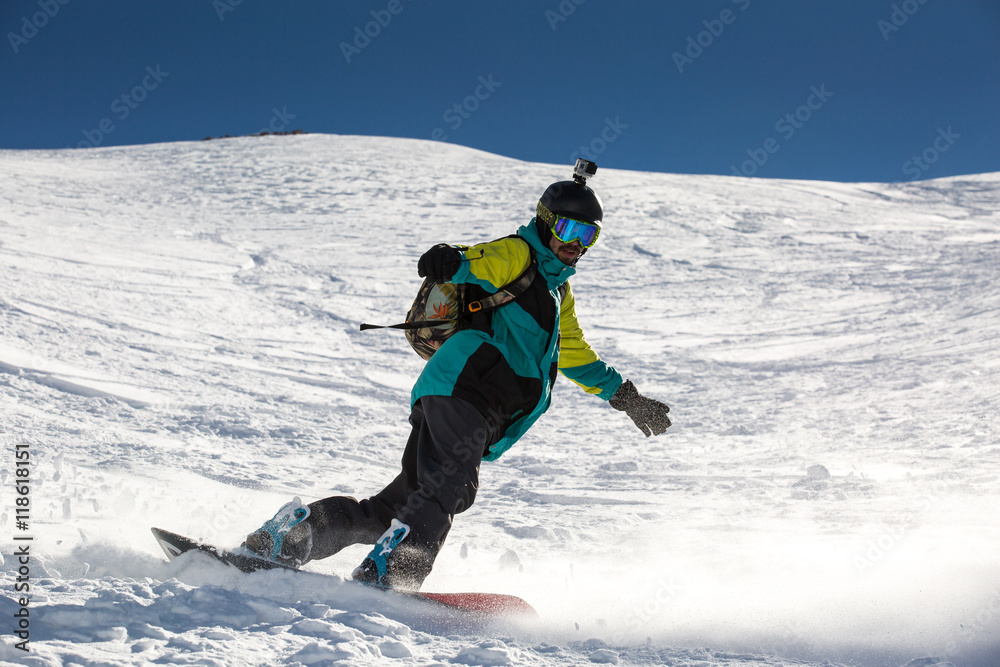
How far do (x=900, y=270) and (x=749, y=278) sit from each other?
2268mm

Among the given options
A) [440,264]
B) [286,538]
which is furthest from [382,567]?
[440,264]

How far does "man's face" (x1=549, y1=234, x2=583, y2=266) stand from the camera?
2678mm

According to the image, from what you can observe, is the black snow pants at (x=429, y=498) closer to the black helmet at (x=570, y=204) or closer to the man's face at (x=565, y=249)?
the man's face at (x=565, y=249)

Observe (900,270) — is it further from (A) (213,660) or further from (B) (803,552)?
(A) (213,660)

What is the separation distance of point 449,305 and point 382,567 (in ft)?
2.96

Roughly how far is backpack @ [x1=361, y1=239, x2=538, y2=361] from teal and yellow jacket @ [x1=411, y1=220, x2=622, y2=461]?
26mm

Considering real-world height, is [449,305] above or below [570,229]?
below

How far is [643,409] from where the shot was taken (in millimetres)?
3055

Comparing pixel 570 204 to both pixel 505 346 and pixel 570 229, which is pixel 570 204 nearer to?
pixel 570 229

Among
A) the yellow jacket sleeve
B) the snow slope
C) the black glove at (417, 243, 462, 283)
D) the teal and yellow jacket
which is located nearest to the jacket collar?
the teal and yellow jacket

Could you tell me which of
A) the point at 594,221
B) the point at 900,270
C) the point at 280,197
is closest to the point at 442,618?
the point at 594,221

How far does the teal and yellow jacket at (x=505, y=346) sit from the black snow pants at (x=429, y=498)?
2.5 inches

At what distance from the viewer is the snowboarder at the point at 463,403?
93.4 inches

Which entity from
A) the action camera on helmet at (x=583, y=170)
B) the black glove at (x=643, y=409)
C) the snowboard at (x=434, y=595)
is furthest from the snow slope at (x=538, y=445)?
the action camera on helmet at (x=583, y=170)
